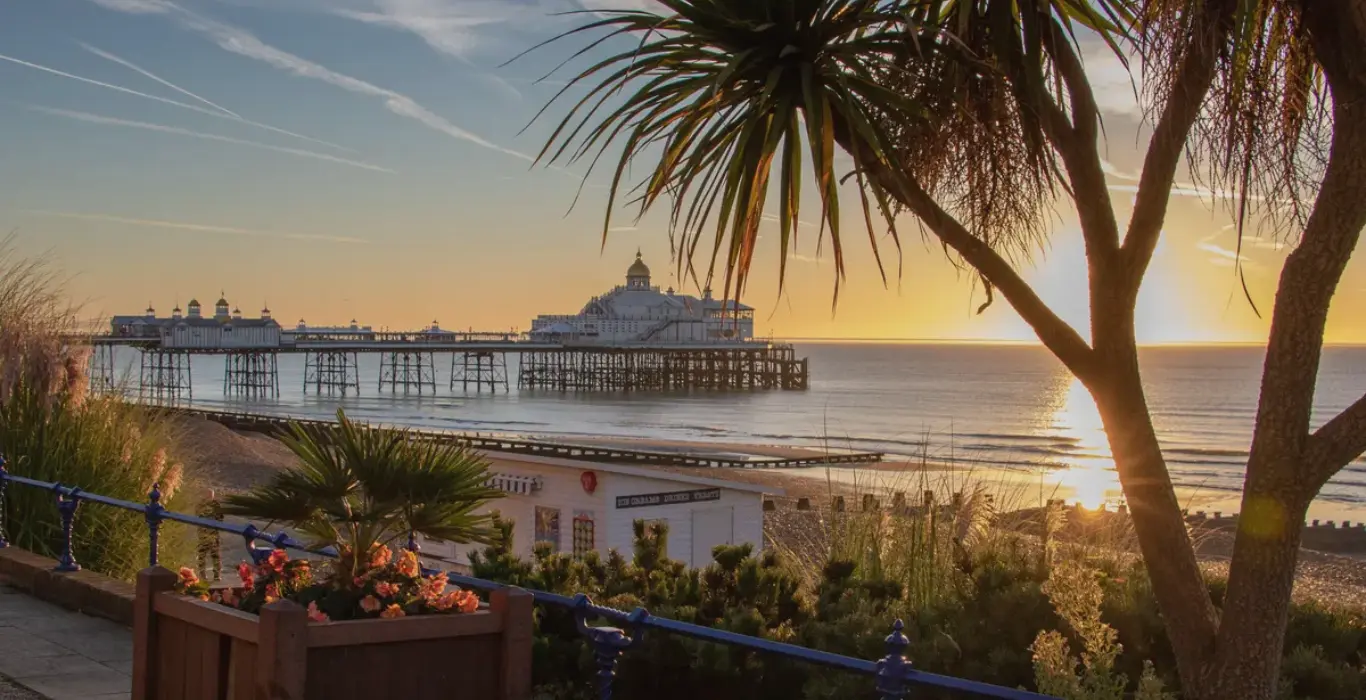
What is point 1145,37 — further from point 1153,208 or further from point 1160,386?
point 1160,386

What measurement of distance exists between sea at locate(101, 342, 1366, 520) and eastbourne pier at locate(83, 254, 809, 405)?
151 inches

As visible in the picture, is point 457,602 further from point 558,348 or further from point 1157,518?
point 558,348

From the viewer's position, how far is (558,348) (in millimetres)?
134125

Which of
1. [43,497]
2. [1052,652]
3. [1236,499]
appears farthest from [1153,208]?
[1236,499]

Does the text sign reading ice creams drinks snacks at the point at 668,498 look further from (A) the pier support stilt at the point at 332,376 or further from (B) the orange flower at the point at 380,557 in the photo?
(A) the pier support stilt at the point at 332,376

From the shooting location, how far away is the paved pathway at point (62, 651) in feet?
19.9

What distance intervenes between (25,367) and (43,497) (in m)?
0.92

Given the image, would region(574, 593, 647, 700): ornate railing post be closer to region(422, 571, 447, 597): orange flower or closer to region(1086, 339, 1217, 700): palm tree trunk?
region(422, 571, 447, 597): orange flower

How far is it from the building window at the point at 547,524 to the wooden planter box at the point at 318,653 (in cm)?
1466

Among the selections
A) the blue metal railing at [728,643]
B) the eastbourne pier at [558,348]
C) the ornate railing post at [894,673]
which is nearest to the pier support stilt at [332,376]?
the eastbourne pier at [558,348]

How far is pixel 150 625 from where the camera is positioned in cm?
434

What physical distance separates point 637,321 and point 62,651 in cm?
14304

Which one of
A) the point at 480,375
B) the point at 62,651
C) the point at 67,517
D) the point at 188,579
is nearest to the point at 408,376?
the point at 480,375

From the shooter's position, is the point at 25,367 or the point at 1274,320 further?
the point at 25,367
